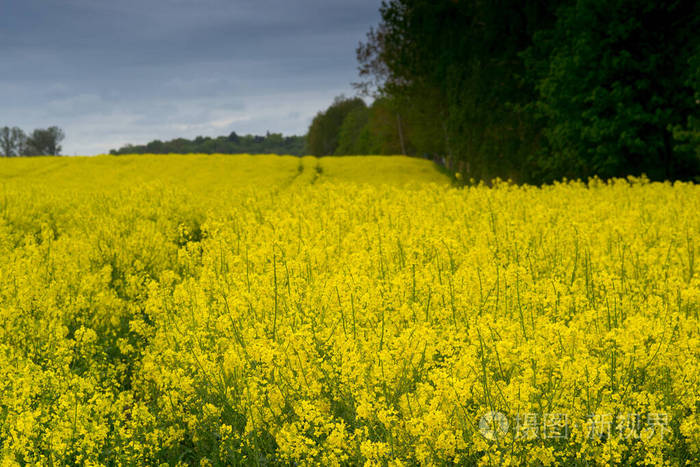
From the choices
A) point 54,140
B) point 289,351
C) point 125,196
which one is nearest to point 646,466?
point 289,351

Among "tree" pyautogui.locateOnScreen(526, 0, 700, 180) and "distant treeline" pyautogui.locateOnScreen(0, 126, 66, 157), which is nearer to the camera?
"tree" pyautogui.locateOnScreen(526, 0, 700, 180)

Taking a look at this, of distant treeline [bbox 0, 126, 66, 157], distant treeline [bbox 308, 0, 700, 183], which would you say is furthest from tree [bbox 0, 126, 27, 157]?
distant treeline [bbox 308, 0, 700, 183]

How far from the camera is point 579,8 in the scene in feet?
57.9

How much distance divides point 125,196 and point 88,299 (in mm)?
8673

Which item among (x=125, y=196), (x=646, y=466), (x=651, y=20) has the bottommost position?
(x=646, y=466)

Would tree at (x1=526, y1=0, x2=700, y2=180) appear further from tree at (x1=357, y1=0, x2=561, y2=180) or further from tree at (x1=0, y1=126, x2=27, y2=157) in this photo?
tree at (x1=0, y1=126, x2=27, y2=157)

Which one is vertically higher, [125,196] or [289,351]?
[125,196]

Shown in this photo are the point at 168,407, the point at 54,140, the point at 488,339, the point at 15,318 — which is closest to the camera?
the point at 488,339

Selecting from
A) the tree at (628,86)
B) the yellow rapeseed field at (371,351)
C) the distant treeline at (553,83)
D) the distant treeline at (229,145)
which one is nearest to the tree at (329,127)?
the distant treeline at (229,145)

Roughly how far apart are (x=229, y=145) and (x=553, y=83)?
107 metres

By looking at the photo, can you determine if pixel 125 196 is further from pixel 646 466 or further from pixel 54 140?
pixel 54 140

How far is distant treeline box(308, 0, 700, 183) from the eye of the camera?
17.3 m

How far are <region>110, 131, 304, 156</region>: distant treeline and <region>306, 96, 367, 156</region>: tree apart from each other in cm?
2230

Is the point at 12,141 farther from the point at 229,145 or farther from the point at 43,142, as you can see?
the point at 229,145
